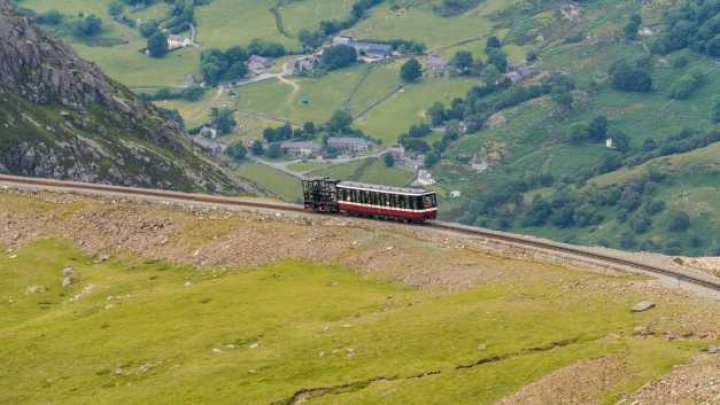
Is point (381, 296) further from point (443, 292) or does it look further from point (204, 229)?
point (204, 229)

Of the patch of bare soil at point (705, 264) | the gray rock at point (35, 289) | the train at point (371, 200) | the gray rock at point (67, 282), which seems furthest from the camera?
the train at point (371, 200)

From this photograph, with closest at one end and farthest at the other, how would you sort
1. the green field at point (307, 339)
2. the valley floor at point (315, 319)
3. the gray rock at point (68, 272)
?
the valley floor at point (315, 319) → the green field at point (307, 339) → the gray rock at point (68, 272)

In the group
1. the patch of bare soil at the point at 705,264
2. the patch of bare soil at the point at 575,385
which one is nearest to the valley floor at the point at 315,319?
the patch of bare soil at the point at 575,385

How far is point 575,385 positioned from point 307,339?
1958cm

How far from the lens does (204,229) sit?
368 feet

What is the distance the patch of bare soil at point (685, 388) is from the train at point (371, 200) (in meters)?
49.8

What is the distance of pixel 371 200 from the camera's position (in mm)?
117438

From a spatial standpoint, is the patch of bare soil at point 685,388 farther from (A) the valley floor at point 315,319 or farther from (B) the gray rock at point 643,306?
(B) the gray rock at point 643,306

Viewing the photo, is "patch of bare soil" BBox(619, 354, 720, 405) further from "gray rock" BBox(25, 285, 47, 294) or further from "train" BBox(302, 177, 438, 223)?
"gray rock" BBox(25, 285, 47, 294)

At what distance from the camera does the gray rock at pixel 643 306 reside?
259 ft

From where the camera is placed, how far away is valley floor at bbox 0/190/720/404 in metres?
70.3

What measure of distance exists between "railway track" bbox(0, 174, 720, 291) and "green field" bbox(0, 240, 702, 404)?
5433 millimetres

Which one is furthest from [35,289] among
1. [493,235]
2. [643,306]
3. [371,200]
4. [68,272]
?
[643,306]

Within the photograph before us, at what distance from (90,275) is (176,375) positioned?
3145cm
